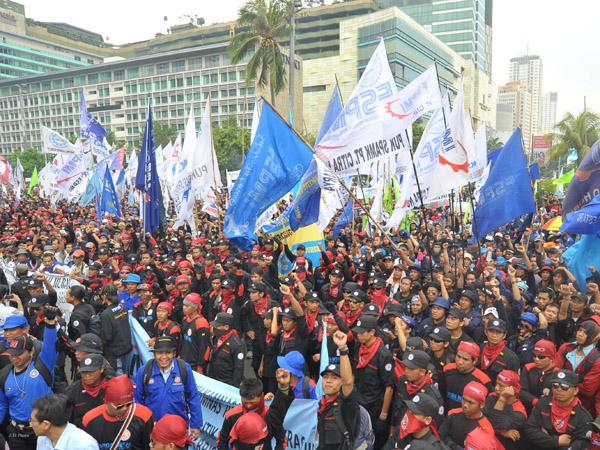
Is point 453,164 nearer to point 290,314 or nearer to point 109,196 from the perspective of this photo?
point 290,314

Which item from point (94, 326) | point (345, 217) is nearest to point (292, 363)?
point (94, 326)

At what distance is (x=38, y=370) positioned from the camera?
471cm

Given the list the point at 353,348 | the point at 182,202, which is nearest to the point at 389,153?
the point at 353,348

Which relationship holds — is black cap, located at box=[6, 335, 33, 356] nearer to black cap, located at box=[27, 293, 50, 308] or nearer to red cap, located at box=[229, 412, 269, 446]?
black cap, located at box=[27, 293, 50, 308]

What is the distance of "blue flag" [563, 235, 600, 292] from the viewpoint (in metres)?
6.74

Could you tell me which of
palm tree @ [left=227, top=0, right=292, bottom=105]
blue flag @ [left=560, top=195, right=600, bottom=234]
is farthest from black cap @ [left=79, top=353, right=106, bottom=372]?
palm tree @ [left=227, top=0, right=292, bottom=105]

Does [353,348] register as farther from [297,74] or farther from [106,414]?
[297,74]

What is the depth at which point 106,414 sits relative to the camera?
396 cm

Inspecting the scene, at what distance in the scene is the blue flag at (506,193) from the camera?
25.2ft

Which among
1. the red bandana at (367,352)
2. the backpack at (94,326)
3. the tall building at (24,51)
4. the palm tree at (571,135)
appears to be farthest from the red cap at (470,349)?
the tall building at (24,51)

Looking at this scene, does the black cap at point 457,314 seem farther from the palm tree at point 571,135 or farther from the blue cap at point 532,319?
the palm tree at point 571,135

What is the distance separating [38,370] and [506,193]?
23.6 ft

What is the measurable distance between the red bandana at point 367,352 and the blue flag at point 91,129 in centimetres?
1475

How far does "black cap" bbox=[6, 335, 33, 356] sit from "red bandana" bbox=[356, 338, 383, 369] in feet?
11.5
